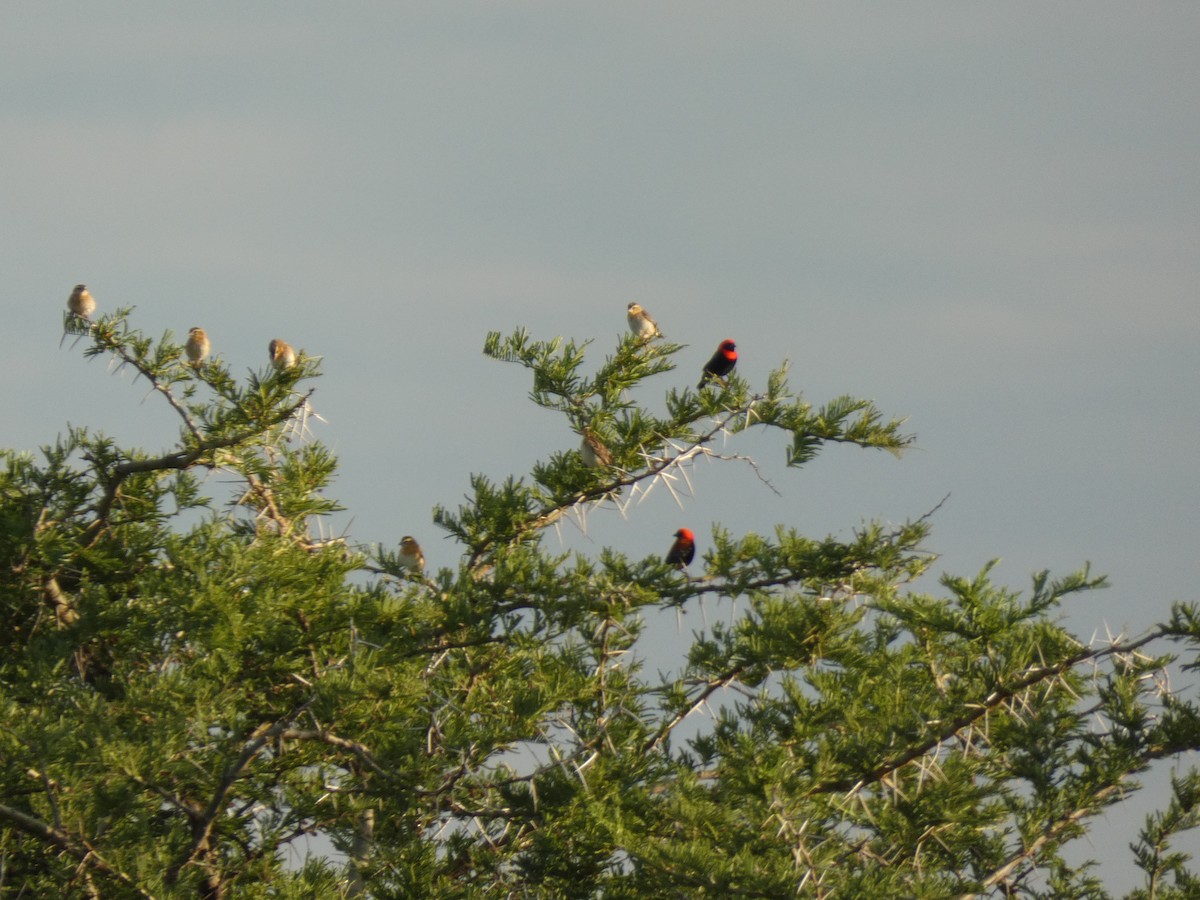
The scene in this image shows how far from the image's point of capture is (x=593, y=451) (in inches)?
351

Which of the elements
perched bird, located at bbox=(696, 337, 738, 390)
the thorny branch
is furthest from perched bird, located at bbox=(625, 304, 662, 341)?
the thorny branch

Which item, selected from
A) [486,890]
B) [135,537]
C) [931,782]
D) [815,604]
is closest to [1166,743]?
[931,782]

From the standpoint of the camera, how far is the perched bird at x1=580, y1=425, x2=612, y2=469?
27.9ft

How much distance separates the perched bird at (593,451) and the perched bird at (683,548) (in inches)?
156

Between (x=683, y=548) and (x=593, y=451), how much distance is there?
429 centimetres

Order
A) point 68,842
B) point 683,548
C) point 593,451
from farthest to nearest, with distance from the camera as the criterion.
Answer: point 683,548
point 593,451
point 68,842

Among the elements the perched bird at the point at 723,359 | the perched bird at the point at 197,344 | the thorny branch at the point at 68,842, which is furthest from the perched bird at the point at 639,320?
the thorny branch at the point at 68,842

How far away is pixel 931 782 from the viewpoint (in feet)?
23.7

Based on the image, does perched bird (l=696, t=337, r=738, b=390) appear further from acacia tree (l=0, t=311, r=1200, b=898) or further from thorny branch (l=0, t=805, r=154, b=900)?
thorny branch (l=0, t=805, r=154, b=900)

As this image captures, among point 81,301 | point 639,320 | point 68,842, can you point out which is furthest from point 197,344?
point 68,842

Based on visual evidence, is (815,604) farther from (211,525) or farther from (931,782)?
(211,525)

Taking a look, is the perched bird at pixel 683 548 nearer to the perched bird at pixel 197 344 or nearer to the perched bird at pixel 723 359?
the perched bird at pixel 723 359

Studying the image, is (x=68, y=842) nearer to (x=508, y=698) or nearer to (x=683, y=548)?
(x=508, y=698)

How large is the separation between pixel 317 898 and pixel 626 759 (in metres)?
1.61
